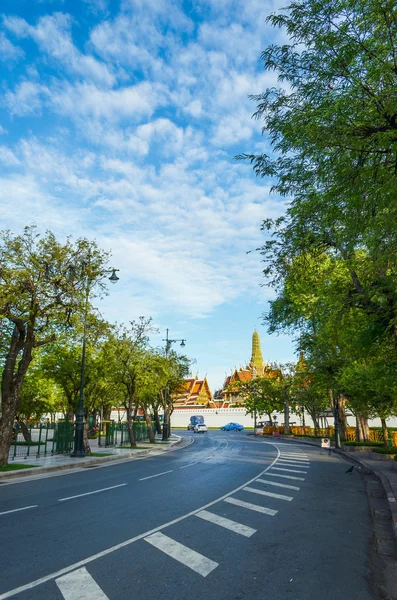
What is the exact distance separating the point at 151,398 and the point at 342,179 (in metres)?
41.9

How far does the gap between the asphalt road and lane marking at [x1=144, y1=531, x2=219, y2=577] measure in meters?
0.01

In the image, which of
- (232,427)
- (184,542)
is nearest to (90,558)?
(184,542)

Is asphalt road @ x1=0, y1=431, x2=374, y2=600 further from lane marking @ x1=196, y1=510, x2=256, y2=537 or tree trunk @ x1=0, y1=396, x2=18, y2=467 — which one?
tree trunk @ x1=0, y1=396, x2=18, y2=467

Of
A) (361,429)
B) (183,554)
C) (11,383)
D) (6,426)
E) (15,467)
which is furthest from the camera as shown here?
(361,429)

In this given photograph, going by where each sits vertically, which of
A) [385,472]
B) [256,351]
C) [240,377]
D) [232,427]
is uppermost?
[256,351]

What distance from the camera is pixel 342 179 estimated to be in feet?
22.3

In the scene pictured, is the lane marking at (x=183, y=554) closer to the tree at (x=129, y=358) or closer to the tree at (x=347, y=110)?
the tree at (x=347, y=110)

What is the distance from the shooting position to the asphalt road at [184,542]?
4.82 meters

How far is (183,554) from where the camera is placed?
590cm

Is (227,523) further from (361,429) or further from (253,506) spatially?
(361,429)

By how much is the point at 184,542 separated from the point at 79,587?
84.0 inches

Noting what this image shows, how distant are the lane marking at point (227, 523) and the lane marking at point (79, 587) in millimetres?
2925

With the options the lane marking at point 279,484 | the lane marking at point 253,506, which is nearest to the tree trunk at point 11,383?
the lane marking at point 279,484

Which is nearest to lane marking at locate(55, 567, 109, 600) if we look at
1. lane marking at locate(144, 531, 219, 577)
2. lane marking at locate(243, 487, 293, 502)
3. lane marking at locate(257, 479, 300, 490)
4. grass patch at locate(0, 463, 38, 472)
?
lane marking at locate(144, 531, 219, 577)
